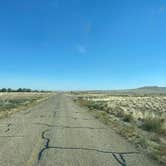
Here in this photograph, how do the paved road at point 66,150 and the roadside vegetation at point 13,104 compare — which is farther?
the roadside vegetation at point 13,104

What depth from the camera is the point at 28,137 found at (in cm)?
1085

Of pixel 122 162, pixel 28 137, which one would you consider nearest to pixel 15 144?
pixel 28 137

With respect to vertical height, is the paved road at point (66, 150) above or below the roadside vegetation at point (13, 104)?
below

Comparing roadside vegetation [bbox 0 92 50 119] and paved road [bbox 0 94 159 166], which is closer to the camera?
paved road [bbox 0 94 159 166]

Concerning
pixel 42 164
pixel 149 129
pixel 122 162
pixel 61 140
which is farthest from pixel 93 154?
pixel 149 129

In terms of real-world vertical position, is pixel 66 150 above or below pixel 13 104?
below

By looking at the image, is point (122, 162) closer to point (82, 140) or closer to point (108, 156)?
point (108, 156)

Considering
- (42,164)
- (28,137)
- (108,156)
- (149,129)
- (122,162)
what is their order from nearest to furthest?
(42,164), (122,162), (108,156), (28,137), (149,129)

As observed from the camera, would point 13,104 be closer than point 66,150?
No

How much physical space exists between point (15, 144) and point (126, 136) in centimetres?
504

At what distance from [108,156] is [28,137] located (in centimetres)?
436

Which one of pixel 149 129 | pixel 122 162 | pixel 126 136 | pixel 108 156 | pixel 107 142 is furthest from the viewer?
pixel 149 129

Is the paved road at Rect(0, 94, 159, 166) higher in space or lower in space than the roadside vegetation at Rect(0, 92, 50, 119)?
lower

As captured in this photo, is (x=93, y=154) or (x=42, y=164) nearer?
(x=42, y=164)
